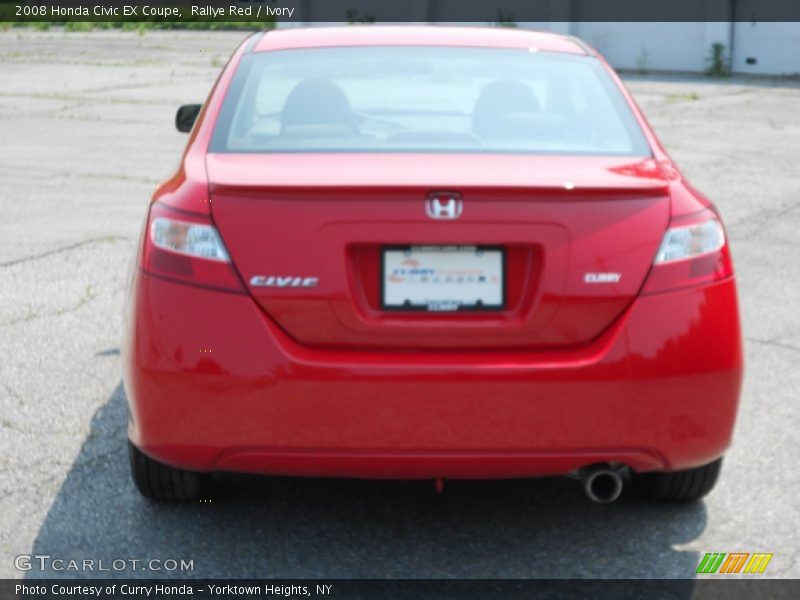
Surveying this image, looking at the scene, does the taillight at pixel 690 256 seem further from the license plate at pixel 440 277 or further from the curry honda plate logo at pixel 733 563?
the curry honda plate logo at pixel 733 563

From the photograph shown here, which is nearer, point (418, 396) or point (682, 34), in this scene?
point (418, 396)

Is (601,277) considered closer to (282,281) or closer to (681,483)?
(282,281)

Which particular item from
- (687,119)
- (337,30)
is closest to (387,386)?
(337,30)

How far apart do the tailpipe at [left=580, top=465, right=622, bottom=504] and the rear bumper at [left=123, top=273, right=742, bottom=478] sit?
101 mm

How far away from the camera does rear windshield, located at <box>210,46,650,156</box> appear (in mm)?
4148

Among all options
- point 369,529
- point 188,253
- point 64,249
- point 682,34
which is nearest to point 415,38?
point 188,253

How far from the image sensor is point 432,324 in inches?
141

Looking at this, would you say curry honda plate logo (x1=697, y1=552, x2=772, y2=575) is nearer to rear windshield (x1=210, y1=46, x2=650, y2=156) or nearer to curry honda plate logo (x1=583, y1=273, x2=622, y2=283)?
curry honda plate logo (x1=583, y1=273, x2=622, y2=283)

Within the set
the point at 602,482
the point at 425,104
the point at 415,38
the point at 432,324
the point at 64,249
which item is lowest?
the point at 64,249

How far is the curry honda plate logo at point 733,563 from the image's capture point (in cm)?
391

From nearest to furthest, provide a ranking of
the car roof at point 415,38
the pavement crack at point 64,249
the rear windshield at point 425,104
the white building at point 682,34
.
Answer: the rear windshield at point 425,104
the car roof at point 415,38
the pavement crack at point 64,249
the white building at point 682,34

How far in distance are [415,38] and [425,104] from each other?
301 millimetres

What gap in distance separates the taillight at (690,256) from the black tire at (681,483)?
27.3 inches

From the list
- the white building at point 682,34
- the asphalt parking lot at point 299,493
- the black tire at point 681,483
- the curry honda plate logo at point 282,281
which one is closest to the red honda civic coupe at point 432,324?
the curry honda plate logo at point 282,281
